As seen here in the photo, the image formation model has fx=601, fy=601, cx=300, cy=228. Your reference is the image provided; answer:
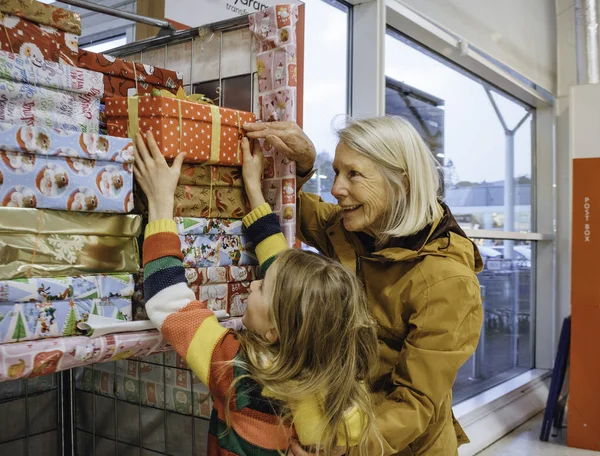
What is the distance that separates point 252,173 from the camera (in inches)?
60.2

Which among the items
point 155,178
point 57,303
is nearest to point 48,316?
point 57,303

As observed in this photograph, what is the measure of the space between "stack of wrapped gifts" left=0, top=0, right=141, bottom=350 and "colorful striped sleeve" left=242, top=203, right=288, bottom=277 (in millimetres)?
316

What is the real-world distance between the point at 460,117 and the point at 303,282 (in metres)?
3.02

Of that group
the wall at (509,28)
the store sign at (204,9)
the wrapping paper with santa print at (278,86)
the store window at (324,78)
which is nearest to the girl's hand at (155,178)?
the wrapping paper with santa print at (278,86)

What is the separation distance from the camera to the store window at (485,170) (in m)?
3.49

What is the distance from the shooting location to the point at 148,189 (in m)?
1.32

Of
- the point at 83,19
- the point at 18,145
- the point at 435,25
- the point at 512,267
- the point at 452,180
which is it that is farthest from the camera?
the point at 512,267

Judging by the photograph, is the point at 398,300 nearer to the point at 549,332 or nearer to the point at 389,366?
the point at 389,366

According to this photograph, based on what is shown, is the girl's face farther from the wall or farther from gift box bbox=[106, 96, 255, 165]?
the wall

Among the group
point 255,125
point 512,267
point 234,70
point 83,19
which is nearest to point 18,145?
point 255,125

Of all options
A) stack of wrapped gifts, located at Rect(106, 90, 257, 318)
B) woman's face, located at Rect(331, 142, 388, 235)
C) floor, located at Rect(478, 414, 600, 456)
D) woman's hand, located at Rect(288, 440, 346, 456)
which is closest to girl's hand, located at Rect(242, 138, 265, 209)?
stack of wrapped gifts, located at Rect(106, 90, 257, 318)

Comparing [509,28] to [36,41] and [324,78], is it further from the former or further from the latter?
[36,41]

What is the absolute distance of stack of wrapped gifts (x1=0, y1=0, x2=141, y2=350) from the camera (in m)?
1.11

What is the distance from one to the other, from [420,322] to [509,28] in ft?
11.3
